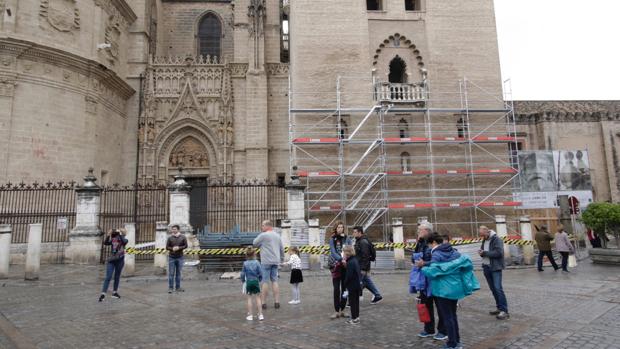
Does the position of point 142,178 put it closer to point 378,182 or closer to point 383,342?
point 378,182

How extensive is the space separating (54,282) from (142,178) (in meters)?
11.5

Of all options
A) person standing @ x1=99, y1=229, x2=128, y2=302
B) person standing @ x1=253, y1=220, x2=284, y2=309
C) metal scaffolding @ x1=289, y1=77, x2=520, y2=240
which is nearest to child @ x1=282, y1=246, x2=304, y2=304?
person standing @ x1=253, y1=220, x2=284, y2=309

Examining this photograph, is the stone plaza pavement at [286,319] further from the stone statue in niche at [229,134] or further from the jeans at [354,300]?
the stone statue in niche at [229,134]

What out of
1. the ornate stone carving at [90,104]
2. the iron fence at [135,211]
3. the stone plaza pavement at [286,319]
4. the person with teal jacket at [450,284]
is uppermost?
the ornate stone carving at [90,104]

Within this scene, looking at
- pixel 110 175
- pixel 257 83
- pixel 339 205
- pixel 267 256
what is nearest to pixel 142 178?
pixel 110 175

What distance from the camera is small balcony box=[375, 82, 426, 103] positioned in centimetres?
1939

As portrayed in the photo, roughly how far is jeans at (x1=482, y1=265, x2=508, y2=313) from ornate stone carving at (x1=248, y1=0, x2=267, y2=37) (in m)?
20.0

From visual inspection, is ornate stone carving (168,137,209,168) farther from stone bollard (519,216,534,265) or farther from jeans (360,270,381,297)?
jeans (360,270,381,297)

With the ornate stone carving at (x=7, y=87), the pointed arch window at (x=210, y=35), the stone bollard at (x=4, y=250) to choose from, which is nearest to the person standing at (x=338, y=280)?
the stone bollard at (x=4, y=250)

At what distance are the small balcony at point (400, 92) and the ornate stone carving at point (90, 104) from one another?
1317 centimetres

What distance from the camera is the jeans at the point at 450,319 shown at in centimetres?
475

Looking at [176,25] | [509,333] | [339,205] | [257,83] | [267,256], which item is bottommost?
[509,333]

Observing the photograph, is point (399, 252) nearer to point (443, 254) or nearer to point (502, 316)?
point (502, 316)

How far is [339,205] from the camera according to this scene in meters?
18.6
